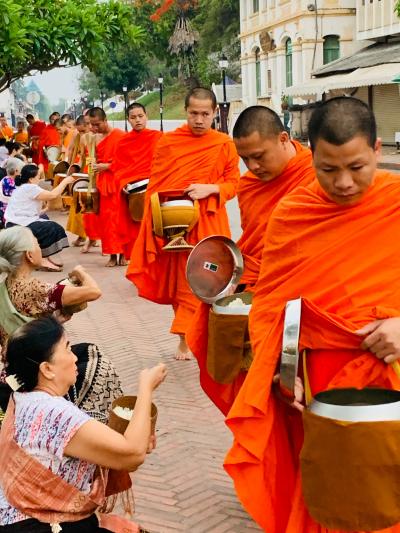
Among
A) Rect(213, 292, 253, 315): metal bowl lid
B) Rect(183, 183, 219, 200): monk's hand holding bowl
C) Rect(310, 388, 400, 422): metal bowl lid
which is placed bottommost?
Rect(213, 292, 253, 315): metal bowl lid

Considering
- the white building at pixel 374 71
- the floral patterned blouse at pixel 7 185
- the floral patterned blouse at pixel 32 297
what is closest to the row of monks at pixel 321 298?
the floral patterned blouse at pixel 32 297

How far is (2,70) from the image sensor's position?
1434 cm

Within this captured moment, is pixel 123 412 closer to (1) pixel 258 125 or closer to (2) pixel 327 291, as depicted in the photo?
(2) pixel 327 291

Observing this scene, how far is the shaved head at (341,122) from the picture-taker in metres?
2.79

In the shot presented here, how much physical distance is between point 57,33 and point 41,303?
436 inches

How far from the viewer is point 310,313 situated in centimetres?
283

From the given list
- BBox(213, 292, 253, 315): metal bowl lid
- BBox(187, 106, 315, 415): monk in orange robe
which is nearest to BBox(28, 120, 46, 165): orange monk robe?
BBox(187, 106, 315, 415): monk in orange robe

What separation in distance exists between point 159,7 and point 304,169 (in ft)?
204

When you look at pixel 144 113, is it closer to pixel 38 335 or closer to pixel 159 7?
pixel 38 335

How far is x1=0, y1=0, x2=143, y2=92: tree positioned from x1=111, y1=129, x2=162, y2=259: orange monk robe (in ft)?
11.6

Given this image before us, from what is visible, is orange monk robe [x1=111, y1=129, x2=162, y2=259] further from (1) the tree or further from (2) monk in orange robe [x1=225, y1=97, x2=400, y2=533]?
(2) monk in orange robe [x1=225, y1=97, x2=400, y2=533]

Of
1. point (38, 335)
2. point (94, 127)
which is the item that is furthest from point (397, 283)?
point (94, 127)

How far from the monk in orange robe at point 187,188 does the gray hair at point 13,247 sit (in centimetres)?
192

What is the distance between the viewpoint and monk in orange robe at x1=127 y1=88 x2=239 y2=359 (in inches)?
249
